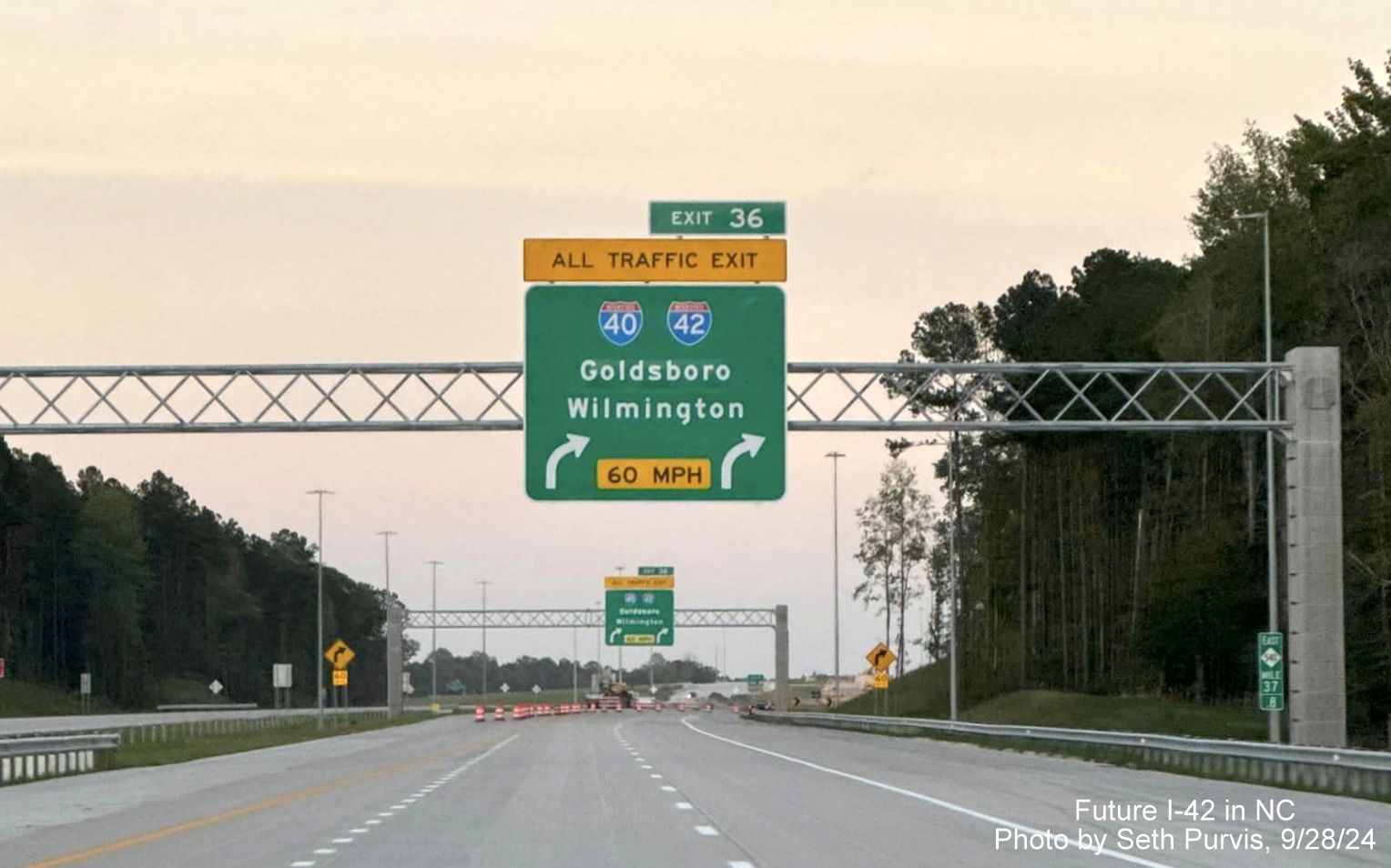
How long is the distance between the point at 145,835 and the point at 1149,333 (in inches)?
2953

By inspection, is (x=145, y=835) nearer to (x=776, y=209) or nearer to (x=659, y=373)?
(x=659, y=373)

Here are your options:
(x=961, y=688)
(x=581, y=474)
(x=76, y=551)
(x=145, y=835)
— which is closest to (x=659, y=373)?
(x=581, y=474)

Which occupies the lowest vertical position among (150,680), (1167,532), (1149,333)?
(150,680)

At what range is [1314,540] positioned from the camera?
141 ft

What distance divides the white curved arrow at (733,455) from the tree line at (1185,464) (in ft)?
57.0

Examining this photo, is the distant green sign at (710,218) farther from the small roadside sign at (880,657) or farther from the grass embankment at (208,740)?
the small roadside sign at (880,657)

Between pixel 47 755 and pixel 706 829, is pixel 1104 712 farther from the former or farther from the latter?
pixel 706 829

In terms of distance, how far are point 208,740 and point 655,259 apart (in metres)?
35.3

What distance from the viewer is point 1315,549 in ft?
141

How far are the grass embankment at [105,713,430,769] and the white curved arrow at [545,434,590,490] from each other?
43.2 ft

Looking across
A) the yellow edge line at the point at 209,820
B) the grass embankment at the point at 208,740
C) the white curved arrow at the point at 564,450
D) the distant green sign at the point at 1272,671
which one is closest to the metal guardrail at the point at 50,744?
the grass embankment at the point at 208,740

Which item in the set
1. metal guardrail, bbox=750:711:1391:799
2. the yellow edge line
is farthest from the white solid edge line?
the yellow edge line

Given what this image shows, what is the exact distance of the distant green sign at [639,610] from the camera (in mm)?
109125

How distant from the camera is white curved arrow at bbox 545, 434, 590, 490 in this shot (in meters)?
40.6
